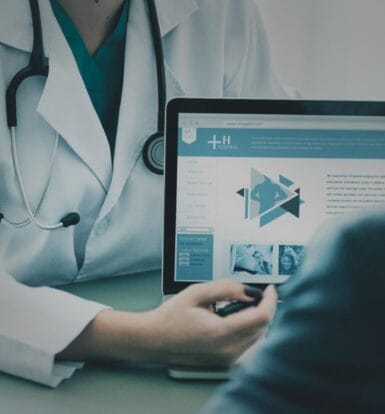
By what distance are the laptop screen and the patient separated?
1.68 ft

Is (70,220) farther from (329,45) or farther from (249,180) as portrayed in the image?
(329,45)

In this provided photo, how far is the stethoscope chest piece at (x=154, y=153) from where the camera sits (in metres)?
0.91

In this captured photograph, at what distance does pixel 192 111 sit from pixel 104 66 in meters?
0.25

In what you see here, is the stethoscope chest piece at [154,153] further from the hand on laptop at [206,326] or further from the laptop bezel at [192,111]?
the hand on laptop at [206,326]

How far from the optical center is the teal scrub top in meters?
0.93

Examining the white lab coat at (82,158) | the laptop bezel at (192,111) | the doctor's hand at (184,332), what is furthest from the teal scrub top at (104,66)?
the doctor's hand at (184,332)

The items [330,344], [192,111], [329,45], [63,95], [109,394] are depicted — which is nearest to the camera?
[330,344]

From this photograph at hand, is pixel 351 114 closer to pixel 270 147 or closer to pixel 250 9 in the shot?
pixel 270 147

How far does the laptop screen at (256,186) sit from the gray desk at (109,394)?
16 cm

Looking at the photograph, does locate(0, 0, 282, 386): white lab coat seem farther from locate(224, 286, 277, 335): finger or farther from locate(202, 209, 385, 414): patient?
locate(202, 209, 385, 414): patient

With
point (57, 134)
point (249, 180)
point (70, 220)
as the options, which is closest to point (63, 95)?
point (57, 134)

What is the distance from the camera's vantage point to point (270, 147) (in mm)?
772

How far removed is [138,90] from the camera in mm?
937

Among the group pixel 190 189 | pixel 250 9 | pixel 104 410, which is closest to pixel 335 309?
pixel 104 410
